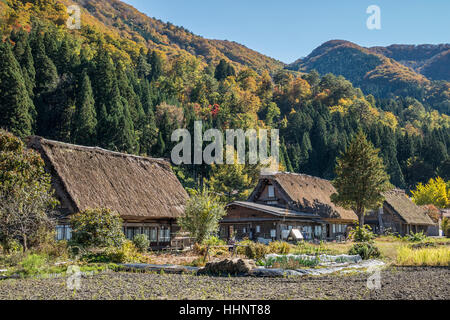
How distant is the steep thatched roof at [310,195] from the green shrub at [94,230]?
77.9 ft

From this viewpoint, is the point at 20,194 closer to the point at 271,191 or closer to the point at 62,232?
the point at 62,232

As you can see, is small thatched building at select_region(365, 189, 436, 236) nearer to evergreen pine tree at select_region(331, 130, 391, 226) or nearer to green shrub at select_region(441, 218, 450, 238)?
green shrub at select_region(441, 218, 450, 238)

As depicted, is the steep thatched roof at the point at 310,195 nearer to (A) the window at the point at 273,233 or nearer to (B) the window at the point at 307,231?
(B) the window at the point at 307,231

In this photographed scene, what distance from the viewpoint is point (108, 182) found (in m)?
29.3

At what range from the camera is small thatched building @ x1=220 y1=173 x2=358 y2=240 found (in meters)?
40.2

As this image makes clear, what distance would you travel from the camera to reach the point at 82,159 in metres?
29.4

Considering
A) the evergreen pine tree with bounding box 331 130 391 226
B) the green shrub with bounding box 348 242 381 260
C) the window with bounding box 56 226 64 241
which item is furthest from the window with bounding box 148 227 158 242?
the evergreen pine tree with bounding box 331 130 391 226

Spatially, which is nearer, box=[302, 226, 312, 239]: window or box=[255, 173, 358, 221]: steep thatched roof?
box=[302, 226, 312, 239]: window

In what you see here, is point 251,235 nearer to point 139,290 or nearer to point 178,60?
point 139,290

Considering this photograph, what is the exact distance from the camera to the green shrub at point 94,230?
72.0 ft

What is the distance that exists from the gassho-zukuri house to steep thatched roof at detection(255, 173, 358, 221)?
13149mm

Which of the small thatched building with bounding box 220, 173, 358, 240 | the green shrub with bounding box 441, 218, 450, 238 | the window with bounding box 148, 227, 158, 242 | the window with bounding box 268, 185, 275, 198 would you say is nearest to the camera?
the window with bounding box 148, 227, 158, 242

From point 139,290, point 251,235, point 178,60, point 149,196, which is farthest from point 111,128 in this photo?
point 178,60
